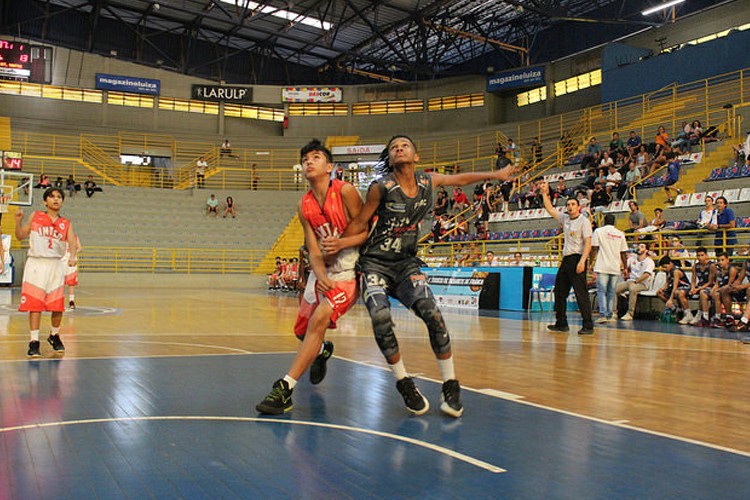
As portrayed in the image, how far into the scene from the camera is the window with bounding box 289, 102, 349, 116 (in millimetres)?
41219

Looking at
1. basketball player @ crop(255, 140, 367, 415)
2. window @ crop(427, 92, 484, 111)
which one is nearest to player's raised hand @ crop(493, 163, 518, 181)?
basketball player @ crop(255, 140, 367, 415)

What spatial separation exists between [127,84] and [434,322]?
37.9 metres

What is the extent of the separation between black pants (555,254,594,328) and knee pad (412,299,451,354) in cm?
587

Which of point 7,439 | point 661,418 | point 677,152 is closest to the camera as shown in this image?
point 7,439

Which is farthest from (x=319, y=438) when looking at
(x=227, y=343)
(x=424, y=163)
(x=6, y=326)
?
(x=424, y=163)

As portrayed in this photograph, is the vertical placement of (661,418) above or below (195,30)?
below

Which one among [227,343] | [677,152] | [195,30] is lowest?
[227,343]

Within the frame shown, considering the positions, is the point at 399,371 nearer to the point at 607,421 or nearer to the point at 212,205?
the point at 607,421

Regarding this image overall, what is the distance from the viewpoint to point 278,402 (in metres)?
4.18

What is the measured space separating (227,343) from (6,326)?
4001 millimetres

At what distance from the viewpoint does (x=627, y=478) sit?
2957 mm

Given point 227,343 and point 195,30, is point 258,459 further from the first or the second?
point 195,30

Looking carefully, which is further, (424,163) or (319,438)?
(424,163)

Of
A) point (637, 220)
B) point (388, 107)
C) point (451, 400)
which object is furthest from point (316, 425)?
point (388, 107)
